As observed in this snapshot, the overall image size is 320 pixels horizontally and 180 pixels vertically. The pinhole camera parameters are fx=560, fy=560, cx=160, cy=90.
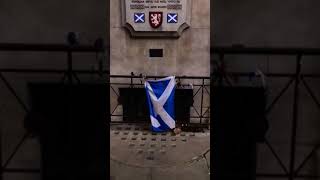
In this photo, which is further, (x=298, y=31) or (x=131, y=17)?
(x=298, y=31)

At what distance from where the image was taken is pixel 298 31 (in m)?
12.8

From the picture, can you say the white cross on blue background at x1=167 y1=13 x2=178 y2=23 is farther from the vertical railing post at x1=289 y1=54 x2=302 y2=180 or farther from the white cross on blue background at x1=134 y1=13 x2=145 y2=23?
the vertical railing post at x1=289 y1=54 x2=302 y2=180

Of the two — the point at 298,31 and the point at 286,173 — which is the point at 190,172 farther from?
the point at 298,31

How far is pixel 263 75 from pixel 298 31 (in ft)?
4.23

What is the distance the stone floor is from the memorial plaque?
199 cm

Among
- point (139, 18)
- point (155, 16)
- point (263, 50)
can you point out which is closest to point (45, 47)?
point (139, 18)

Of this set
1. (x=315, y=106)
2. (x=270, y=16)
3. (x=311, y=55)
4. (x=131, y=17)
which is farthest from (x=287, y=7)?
(x=131, y=17)

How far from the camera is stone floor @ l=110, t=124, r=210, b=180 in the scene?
1062 centimetres

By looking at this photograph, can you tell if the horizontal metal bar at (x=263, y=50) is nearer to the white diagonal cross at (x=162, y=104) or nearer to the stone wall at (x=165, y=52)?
the stone wall at (x=165, y=52)


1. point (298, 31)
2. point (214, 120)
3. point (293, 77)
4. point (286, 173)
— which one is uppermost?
point (298, 31)

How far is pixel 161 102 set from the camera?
1070 centimetres

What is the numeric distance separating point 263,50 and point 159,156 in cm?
373

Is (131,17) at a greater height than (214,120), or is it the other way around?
(131,17)

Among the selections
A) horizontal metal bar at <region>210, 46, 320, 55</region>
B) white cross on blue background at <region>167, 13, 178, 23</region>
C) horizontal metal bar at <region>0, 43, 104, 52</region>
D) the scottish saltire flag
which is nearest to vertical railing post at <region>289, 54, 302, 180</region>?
horizontal metal bar at <region>210, 46, 320, 55</region>
